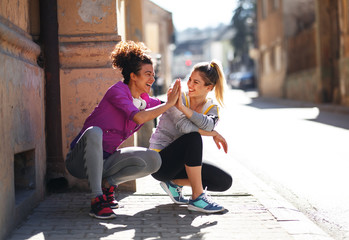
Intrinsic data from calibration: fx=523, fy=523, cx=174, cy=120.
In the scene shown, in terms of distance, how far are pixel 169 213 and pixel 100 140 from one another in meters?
0.85

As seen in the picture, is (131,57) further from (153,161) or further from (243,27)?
(243,27)

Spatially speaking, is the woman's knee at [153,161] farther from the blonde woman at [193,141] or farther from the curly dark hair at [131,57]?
the curly dark hair at [131,57]

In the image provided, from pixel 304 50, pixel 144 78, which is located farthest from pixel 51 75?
pixel 304 50

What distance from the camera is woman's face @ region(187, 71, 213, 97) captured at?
437 cm

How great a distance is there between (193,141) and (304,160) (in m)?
3.55

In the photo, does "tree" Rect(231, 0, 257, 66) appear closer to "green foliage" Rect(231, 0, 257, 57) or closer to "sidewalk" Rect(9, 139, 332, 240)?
"green foliage" Rect(231, 0, 257, 57)

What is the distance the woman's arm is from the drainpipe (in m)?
1.37

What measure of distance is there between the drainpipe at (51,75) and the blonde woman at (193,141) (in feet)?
3.57

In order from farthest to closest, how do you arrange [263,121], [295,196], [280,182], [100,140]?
[263,121], [280,182], [295,196], [100,140]

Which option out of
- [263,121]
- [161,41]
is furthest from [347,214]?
[161,41]

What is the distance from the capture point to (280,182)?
594 cm

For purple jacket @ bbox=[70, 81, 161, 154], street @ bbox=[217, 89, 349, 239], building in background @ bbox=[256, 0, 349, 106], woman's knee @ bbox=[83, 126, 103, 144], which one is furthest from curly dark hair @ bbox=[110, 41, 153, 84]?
building in background @ bbox=[256, 0, 349, 106]

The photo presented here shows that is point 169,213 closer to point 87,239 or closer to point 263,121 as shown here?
point 87,239

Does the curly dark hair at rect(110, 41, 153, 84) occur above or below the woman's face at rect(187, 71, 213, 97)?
above
